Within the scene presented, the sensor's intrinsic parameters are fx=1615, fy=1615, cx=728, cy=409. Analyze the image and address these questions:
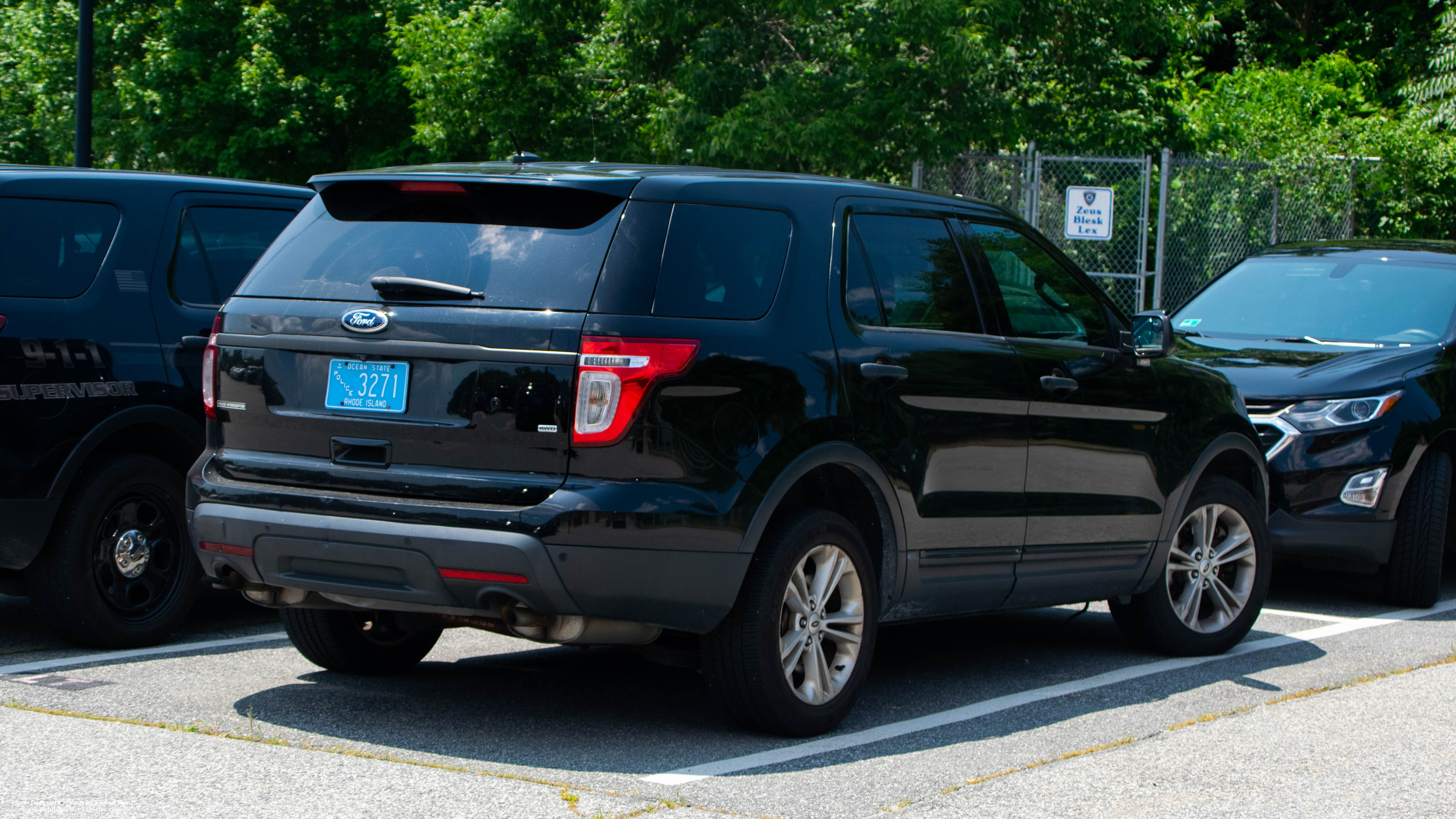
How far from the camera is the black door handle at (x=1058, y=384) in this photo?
5.88 m

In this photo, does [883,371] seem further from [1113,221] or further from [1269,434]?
[1113,221]

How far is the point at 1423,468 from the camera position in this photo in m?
8.10

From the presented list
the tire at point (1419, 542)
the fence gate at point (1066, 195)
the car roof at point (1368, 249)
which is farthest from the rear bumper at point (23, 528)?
the fence gate at point (1066, 195)

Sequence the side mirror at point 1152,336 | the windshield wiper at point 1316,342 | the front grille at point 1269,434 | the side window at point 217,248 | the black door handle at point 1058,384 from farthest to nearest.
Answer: the windshield wiper at point 1316,342
the front grille at point 1269,434
the side window at point 217,248
the side mirror at point 1152,336
the black door handle at point 1058,384

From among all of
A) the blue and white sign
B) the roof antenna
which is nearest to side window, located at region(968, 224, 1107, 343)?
the roof antenna

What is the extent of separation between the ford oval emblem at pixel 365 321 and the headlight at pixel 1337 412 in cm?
496

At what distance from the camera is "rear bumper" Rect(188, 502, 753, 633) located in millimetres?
4488

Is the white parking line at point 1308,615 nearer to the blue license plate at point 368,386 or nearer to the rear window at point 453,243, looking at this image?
the rear window at point 453,243

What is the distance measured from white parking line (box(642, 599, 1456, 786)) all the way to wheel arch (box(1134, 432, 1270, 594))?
0.41 m

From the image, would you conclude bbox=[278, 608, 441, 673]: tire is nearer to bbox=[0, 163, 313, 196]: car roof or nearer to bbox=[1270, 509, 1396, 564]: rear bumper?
bbox=[0, 163, 313, 196]: car roof

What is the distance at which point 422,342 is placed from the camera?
15.4 feet

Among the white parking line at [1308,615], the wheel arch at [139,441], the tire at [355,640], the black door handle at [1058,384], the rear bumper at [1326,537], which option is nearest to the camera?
the tire at [355,640]

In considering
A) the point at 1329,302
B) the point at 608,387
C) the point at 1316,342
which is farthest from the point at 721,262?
the point at 1329,302

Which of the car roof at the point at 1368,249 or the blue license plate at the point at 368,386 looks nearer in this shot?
the blue license plate at the point at 368,386
